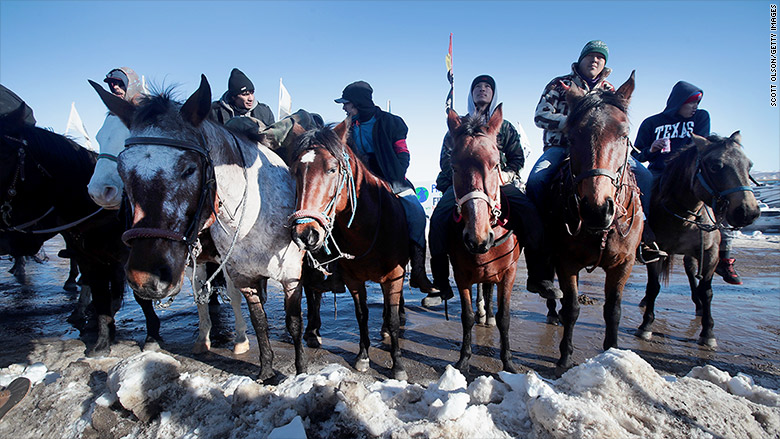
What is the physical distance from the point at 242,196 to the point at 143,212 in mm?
928

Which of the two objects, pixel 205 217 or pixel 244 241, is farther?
pixel 244 241

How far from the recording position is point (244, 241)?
329 centimetres

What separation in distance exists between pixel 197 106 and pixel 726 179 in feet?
19.4

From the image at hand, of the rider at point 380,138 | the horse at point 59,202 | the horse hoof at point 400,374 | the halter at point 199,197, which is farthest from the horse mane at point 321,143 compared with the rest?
the horse at point 59,202

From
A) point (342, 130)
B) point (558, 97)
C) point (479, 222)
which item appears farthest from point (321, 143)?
point (558, 97)

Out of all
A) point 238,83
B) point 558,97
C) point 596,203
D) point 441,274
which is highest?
point 238,83

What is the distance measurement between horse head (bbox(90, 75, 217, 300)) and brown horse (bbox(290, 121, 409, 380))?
78 cm

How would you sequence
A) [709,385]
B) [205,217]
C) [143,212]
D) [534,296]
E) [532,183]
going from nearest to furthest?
[709,385] → [143,212] → [205,217] → [532,183] → [534,296]

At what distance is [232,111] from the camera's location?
4789 mm

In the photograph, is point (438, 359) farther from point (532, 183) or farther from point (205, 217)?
point (205, 217)

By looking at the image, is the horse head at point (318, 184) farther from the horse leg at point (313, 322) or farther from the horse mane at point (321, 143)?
the horse leg at point (313, 322)

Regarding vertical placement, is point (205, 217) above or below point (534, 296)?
above

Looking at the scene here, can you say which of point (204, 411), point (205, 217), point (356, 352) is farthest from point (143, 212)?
point (356, 352)

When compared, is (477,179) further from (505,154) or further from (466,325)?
(466,325)
